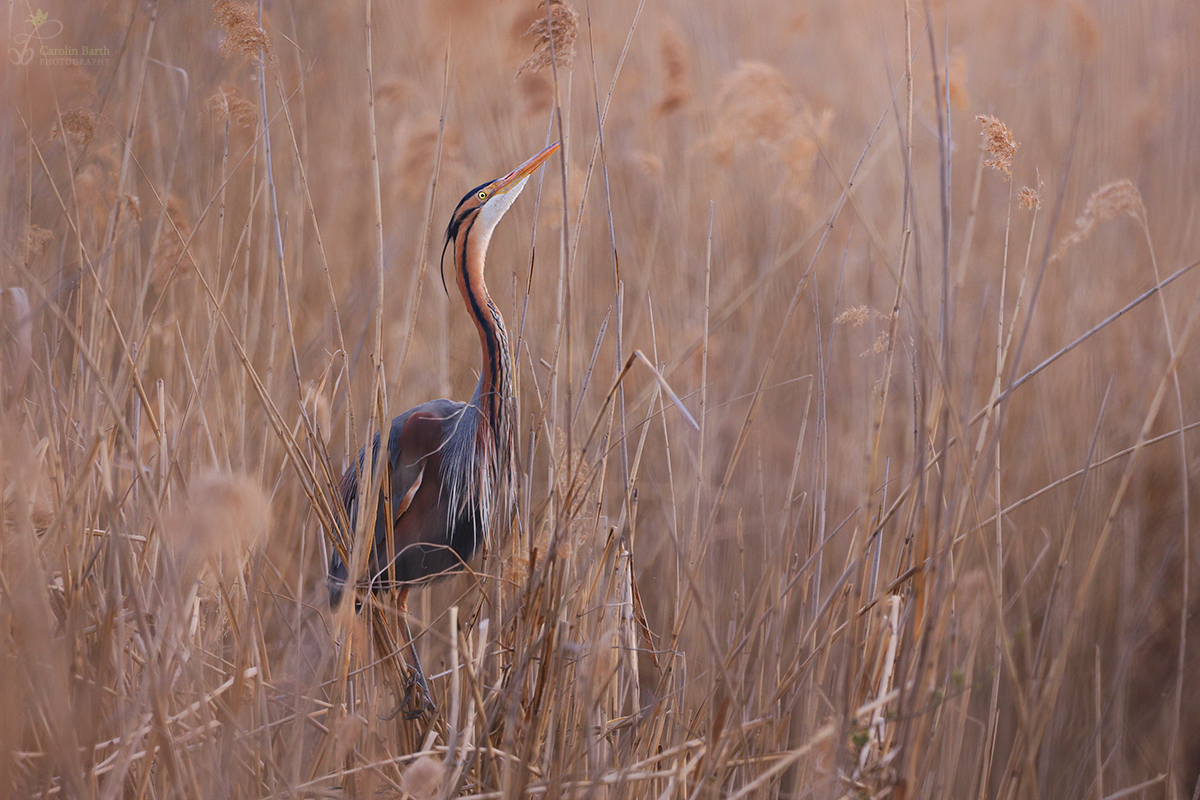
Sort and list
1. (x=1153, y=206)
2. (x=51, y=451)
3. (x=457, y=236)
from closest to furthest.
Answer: (x=51, y=451), (x=457, y=236), (x=1153, y=206)

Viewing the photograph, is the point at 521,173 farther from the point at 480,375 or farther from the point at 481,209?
the point at 480,375

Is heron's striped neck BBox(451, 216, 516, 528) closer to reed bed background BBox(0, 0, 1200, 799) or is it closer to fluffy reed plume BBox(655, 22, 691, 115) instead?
reed bed background BBox(0, 0, 1200, 799)

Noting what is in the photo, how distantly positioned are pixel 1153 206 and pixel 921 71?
92 cm

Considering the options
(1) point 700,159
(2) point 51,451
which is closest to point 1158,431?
(1) point 700,159

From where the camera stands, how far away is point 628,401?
2.03m

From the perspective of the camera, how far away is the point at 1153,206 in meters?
2.14

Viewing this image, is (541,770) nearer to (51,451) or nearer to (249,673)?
(249,673)

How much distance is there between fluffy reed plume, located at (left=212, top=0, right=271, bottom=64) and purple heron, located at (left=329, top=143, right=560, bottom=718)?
0.43 m

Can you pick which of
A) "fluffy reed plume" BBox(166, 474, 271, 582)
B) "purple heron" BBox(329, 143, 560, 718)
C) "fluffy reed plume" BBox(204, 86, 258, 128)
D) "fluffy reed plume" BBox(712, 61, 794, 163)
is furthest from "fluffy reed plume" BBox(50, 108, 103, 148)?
"fluffy reed plume" BBox(712, 61, 794, 163)

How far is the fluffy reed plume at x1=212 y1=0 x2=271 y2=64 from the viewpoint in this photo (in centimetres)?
87

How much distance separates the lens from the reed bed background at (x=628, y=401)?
0.75 metres

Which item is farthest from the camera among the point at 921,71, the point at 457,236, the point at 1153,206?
the point at 921,71

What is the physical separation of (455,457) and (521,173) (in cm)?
51

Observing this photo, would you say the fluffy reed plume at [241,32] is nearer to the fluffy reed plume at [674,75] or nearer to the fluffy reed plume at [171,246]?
the fluffy reed plume at [171,246]
